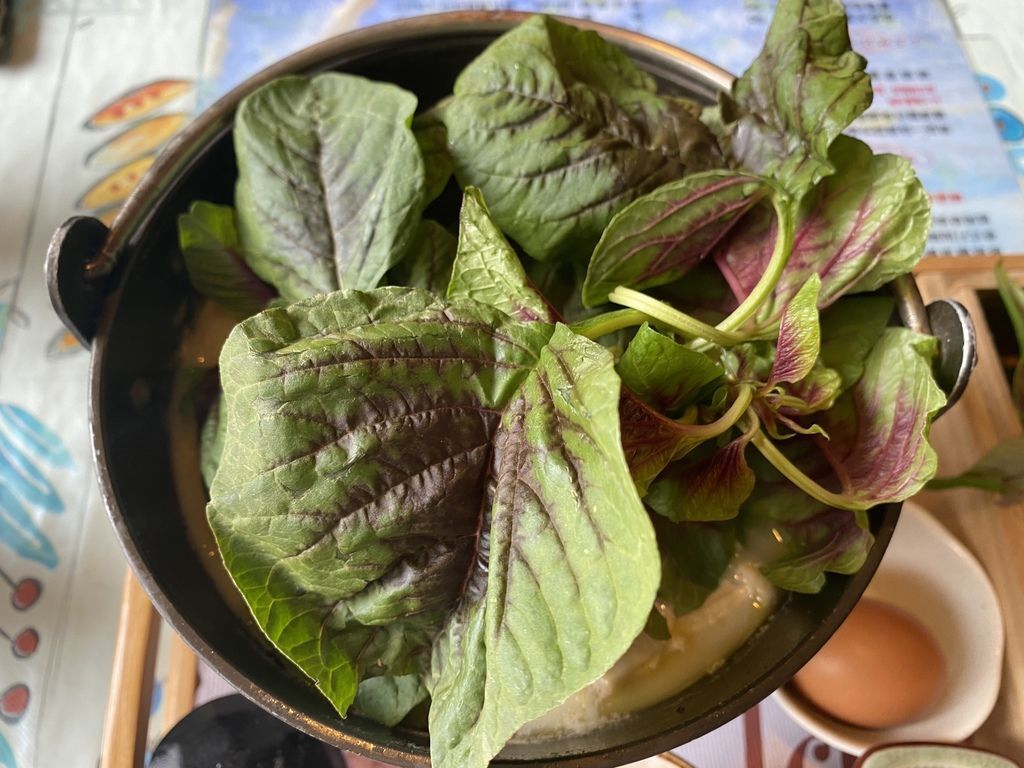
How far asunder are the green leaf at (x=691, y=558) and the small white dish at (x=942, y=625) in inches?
6.2

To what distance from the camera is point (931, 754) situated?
1.68 ft

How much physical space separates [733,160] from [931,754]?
42cm

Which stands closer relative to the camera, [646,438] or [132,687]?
[646,438]

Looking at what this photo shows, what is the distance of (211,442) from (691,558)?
12.6 inches

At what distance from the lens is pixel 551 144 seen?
453 mm

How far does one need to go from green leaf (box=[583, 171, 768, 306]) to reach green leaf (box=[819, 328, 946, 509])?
0.41ft

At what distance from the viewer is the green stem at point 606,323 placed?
1.30ft

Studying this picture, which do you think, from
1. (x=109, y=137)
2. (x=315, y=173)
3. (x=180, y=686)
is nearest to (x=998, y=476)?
(x=315, y=173)

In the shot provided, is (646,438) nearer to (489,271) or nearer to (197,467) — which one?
(489,271)

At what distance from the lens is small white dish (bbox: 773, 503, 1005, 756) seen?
542mm

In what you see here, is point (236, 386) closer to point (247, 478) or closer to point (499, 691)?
point (247, 478)

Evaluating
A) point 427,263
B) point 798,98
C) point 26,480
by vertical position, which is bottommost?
point 26,480

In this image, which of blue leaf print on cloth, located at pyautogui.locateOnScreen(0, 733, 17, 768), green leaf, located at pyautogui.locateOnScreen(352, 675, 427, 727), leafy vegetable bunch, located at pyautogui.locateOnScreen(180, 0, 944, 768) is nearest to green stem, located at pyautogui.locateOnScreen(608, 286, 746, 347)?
leafy vegetable bunch, located at pyautogui.locateOnScreen(180, 0, 944, 768)

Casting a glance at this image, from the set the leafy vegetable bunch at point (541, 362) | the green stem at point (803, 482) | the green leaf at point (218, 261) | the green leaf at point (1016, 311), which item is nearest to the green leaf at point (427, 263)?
the leafy vegetable bunch at point (541, 362)
